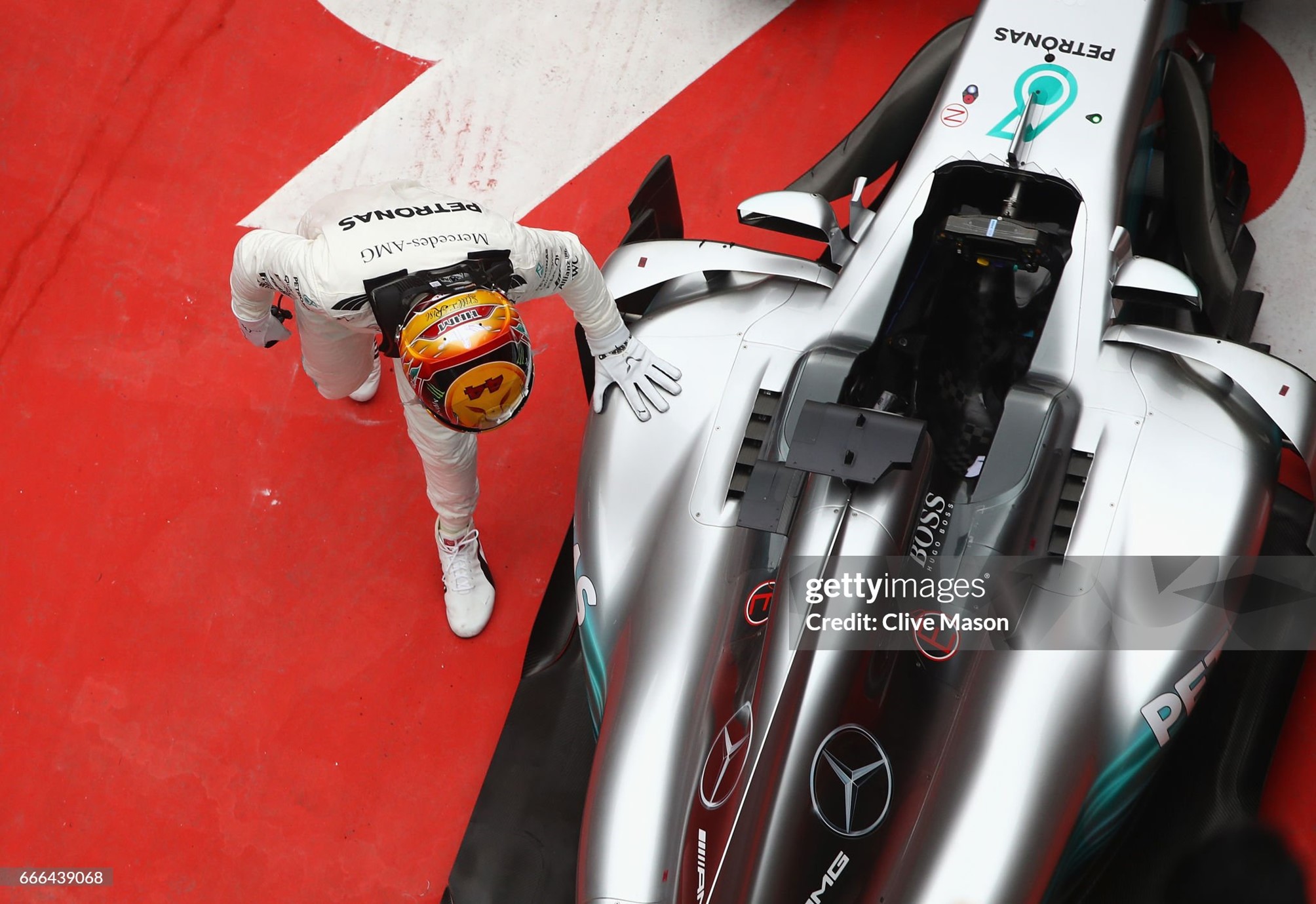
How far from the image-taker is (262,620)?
3.78 meters

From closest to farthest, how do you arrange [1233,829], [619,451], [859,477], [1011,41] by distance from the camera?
[859,477]
[1233,829]
[619,451]
[1011,41]

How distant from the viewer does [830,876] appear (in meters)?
2.27

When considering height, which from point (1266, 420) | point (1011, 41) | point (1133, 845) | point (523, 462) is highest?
point (1011, 41)

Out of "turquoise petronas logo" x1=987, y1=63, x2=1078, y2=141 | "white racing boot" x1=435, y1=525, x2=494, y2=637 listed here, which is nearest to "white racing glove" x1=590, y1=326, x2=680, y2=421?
"white racing boot" x1=435, y1=525, x2=494, y2=637

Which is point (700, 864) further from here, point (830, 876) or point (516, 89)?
point (516, 89)

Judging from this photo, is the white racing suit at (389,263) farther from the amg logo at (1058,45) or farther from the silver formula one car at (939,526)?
the amg logo at (1058,45)

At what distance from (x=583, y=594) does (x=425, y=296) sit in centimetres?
86

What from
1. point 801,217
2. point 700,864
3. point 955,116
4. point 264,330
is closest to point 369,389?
point 264,330

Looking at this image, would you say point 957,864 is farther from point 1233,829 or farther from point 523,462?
point 523,462

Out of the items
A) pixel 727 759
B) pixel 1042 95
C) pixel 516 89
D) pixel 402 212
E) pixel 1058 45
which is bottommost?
pixel 727 759

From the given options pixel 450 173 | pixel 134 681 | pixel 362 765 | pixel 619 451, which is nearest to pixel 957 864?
pixel 619 451

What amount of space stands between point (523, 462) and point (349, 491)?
2.00ft

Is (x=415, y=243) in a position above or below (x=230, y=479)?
above

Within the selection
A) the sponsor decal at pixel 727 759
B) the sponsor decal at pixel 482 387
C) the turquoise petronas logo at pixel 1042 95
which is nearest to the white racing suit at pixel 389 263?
the sponsor decal at pixel 482 387
